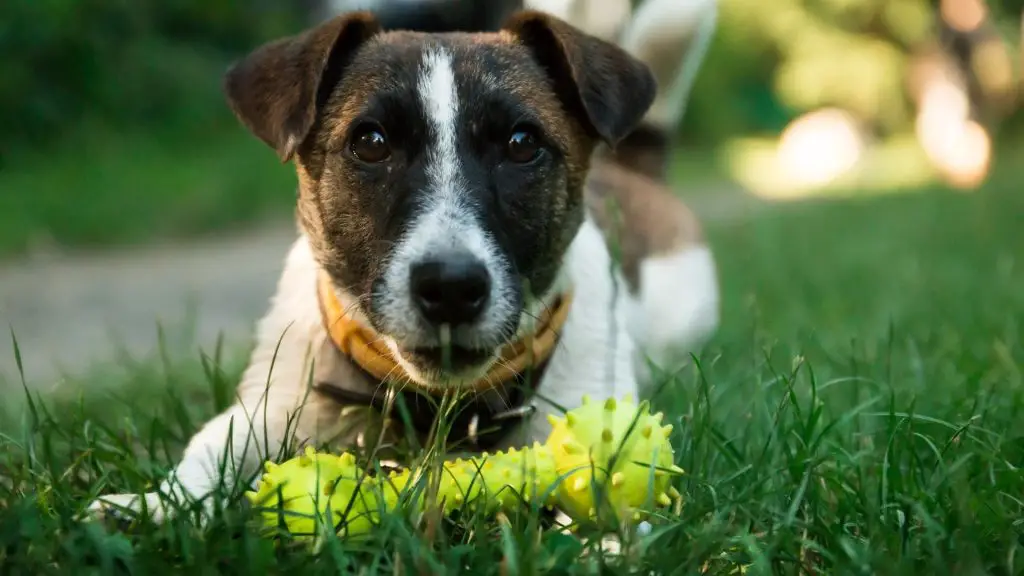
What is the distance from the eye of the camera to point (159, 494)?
6.88 ft

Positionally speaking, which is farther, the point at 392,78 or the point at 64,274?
the point at 64,274

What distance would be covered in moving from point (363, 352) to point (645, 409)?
78 centimetres

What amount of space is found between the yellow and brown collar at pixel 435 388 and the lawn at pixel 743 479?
16.6 inches

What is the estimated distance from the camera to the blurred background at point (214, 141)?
743cm

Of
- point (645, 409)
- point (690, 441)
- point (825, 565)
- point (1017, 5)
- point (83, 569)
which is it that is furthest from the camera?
point (1017, 5)

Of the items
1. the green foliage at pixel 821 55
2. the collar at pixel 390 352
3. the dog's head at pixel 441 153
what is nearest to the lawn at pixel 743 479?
the collar at pixel 390 352

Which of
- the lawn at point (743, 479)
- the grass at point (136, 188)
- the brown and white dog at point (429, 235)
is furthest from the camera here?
the grass at point (136, 188)

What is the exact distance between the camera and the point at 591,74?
2.91m

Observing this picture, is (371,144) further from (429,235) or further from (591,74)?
(591,74)

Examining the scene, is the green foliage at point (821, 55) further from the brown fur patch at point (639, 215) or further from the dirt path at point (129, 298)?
the brown fur patch at point (639, 215)

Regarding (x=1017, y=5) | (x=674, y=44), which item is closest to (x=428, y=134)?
(x=674, y=44)

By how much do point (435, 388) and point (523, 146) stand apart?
0.68 m

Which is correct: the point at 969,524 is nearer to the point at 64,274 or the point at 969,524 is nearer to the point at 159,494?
the point at 159,494

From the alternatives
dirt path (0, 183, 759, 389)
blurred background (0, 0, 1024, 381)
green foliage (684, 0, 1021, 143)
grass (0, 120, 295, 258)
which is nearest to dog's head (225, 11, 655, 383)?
blurred background (0, 0, 1024, 381)
